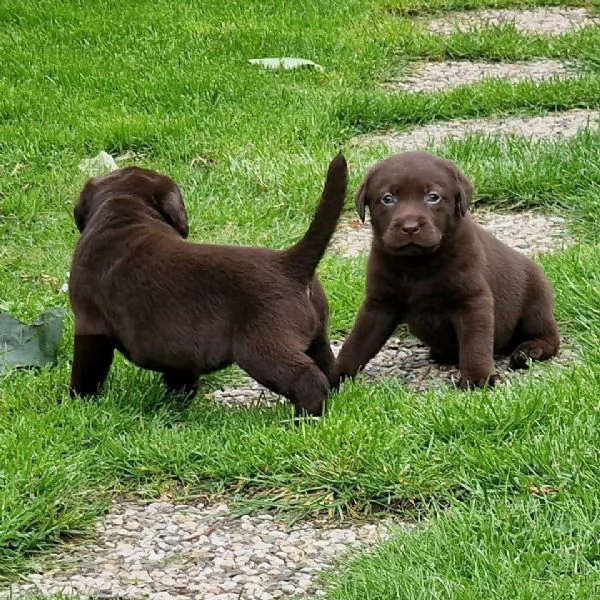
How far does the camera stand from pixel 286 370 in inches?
188

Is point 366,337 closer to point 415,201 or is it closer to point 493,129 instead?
point 415,201

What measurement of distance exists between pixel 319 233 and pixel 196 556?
1.37 meters

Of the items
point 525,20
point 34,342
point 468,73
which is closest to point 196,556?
A: point 34,342

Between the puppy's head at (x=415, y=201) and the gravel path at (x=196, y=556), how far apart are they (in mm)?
1405

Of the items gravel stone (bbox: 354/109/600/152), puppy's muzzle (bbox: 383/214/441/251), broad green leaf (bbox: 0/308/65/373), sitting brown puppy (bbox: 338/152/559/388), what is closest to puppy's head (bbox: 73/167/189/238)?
broad green leaf (bbox: 0/308/65/373)

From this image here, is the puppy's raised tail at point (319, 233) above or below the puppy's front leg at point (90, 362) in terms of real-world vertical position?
above

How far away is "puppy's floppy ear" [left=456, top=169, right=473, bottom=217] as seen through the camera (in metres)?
5.34

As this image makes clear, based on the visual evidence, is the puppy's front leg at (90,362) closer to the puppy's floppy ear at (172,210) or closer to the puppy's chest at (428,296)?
the puppy's floppy ear at (172,210)

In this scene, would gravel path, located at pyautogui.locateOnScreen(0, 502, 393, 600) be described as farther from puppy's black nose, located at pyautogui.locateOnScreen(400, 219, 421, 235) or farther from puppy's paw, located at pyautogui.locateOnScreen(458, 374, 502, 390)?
puppy's black nose, located at pyautogui.locateOnScreen(400, 219, 421, 235)

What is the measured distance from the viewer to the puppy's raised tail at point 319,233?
4797 millimetres

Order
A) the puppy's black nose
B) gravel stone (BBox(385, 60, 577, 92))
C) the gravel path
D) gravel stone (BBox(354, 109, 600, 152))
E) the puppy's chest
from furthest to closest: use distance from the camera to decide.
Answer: gravel stone (BBox(385, 60, 577, 92)) → gravel stone (BBox(354, 109, 600, 152)) → the puppy's chest → the puppy's black nose → the gravel path

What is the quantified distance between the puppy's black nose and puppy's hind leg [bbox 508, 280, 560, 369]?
801mm

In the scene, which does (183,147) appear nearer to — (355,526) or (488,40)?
(488,40)

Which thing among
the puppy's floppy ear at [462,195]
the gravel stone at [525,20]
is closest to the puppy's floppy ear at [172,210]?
the puppy's floppy ear at [462,195]
